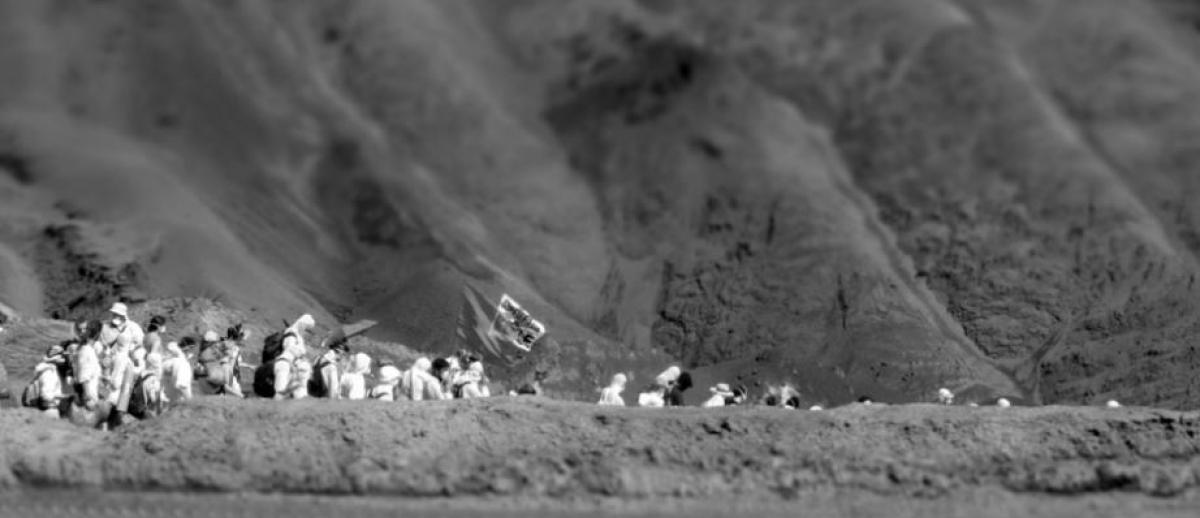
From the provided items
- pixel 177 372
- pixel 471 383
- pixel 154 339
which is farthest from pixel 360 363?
pixel 154 339

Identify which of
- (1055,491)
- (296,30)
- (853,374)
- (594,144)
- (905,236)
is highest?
(296,30)

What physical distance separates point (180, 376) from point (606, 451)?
238 inches

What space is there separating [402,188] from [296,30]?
11.2 metres

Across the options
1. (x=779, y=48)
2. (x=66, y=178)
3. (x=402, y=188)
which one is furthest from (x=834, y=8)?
(x=66, y=178)

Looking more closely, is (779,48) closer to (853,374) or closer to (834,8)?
(834,8)

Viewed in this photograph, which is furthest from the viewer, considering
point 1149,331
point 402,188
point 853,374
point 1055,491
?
point 402,188

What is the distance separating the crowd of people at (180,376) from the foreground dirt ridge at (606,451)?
Result: 128 cm

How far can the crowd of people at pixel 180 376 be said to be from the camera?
19750 mm

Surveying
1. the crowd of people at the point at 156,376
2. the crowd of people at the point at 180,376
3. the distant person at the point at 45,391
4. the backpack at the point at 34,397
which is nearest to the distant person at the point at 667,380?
the crowd of people at the point at 180,376

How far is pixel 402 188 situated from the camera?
61.0 m

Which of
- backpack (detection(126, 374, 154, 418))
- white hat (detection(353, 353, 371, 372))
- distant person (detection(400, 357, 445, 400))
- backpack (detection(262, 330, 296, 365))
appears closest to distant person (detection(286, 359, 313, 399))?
backpack (detection(262, 330, 296, 365))

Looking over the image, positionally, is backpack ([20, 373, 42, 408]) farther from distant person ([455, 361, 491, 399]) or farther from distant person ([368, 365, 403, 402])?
distant person ([455, 361, 491, 399])

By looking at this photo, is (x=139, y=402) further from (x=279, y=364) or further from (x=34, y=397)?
(x=279, y=364)

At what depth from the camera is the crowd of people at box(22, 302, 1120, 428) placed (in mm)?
19750
